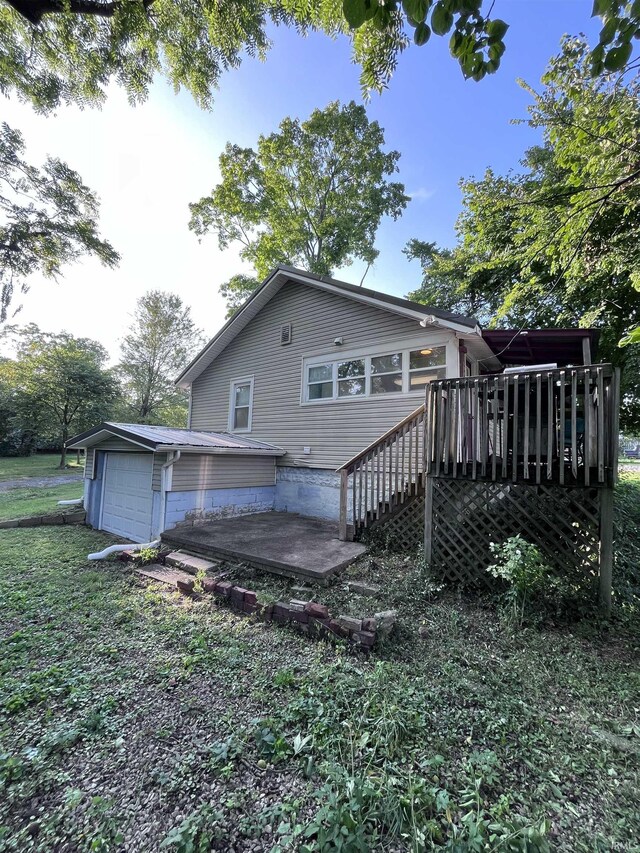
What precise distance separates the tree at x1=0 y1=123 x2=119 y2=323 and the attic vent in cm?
864

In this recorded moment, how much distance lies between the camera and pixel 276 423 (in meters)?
9.48

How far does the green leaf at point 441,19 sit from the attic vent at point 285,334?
787 cm

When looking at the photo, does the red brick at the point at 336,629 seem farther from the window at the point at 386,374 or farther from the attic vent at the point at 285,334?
the attic vent at the point at 285,334

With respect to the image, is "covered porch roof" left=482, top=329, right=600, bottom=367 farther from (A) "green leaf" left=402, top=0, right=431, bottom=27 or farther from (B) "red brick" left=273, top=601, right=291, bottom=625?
(B) "red brick" left=273, top=601, right=291, bottom=625

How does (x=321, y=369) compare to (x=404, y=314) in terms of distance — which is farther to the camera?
(x=321, y=369)

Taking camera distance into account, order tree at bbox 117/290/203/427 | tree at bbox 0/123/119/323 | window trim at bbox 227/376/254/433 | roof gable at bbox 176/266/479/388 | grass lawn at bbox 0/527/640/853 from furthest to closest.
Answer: tree at bbox 117/290/203/427 → tree at bbox 0/123/119/323 → window trim at bbox 227/376/254/433 → roof gable at bbox 176/266/479/388 → grass lawn at bbox 0/527/640/853

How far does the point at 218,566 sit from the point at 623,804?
15.0 feet

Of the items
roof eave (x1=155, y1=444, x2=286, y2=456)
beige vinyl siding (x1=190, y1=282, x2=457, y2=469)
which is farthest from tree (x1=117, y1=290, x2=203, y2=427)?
roof eave (x1=155, y1=444, x2=286, y2=456)

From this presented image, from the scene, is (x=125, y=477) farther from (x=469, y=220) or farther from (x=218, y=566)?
(x=469, y=220)

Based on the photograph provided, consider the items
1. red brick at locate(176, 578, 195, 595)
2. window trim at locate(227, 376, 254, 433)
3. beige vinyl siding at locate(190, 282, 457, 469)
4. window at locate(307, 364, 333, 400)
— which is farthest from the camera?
window trim at locate(227, 376, 254, 433)

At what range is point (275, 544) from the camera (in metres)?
5.69

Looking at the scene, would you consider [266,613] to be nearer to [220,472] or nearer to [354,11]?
[220,472]

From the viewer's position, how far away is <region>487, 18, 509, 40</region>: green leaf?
1.68 m

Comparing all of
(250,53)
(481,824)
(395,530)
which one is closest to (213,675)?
(481,824)
